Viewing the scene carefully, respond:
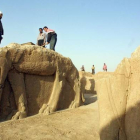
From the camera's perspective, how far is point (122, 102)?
1.90 metres

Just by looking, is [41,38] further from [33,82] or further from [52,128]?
[52,128]

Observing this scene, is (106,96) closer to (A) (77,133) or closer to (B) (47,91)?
(A) (77,133)

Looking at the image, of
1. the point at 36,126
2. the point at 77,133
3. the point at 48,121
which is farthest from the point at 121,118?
the point at 48,121

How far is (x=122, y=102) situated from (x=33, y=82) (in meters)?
4.41

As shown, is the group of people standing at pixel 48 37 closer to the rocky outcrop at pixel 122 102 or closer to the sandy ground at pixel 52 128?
the sandy ground at pixel 52 128

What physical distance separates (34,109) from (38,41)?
293 centimetres

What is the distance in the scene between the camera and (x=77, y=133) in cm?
418

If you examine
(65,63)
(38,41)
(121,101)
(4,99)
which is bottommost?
(4,99)

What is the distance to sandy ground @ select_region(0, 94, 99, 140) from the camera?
155 inches

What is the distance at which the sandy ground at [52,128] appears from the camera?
12.9ft

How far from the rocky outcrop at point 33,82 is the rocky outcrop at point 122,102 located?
3.76 metres

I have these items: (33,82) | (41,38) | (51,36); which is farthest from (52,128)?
(41,38)

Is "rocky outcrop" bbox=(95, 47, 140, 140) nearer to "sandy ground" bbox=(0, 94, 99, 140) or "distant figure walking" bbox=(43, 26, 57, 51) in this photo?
"sandy ground" bbox=(0, 94, 99, 140)

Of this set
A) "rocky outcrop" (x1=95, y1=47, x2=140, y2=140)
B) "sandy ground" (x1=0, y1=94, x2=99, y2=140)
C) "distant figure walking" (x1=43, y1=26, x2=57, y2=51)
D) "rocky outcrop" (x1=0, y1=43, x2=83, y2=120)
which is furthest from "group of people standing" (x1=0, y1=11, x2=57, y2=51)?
"rocky outcrop" (x1=95, y1=47, x2=140, y2=140)
